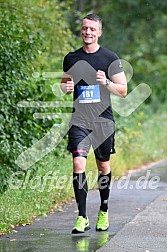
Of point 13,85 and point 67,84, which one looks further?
point 13,85

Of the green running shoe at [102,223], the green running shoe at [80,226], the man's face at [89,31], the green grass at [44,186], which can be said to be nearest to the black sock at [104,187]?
the green running shoe at [102,223]

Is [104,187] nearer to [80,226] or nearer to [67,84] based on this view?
[80,226]

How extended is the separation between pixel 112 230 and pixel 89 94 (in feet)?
4.61

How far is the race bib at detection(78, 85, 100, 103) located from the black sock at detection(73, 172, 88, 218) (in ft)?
2.41

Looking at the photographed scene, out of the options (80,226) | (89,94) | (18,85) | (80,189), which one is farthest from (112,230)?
(18,85)

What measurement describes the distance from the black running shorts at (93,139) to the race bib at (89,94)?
0.83ft

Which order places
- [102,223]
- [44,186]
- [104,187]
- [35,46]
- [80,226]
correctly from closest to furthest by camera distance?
[80,226] < [102,223] < [104,187] < [44,186] < [35,46]

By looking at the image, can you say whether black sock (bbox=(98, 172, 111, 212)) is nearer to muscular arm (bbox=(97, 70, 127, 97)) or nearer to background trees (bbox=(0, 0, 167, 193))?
muscular arm (bbox=(97, 70, 127, 97))

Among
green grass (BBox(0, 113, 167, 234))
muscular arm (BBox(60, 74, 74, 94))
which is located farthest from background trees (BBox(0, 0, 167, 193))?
muscular arm (BBox(60, 74, 74, 94))

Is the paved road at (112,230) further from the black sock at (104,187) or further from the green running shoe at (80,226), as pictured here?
the black sock at (104,187)

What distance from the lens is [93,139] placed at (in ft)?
24.8

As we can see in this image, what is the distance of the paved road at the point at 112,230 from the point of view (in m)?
6.59

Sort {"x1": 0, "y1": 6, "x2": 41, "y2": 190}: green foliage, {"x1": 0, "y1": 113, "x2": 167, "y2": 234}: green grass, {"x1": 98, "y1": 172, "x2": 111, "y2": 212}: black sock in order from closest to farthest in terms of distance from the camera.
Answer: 1. {"x1": 98, "y1": 172, "x2": 111, "y2": 212}: black sock
2. {"x1": 0, "y1": 113, "x2": 167, "y2": 234}: green grass
3. {"x1": 0, "y1": 6, "x2": 41, "y2": 190}: green foliage

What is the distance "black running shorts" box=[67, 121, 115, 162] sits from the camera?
741 centimetres
